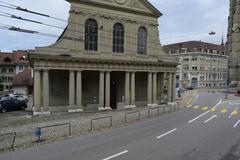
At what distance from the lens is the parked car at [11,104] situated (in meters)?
37.5

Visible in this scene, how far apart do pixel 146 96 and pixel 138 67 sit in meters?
5.85

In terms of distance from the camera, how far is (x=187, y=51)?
4695 inches

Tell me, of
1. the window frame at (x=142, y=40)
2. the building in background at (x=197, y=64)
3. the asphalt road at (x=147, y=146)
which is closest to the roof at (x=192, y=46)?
the building in background at (x=197, y=64)

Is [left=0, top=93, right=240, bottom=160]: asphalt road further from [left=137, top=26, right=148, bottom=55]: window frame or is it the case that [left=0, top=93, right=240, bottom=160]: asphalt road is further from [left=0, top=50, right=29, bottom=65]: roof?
[left=0, top=50, right=29, bottom=65]: roof

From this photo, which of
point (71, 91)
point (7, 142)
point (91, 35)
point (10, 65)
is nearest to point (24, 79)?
point (10, 65)

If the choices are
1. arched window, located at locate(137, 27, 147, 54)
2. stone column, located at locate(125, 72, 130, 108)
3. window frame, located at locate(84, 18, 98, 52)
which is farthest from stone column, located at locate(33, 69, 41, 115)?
arched window, located at locate(137, 27, 147, 54)

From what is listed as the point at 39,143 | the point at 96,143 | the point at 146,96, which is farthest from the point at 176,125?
the point at 146,96

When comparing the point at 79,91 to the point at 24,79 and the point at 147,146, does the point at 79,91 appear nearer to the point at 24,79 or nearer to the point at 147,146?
the point at 147,146

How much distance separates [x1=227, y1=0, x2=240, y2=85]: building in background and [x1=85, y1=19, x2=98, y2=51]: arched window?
79384mm

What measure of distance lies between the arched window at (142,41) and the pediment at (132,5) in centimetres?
257

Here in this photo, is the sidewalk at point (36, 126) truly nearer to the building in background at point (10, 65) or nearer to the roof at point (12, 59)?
the building in background at point (10, 65)

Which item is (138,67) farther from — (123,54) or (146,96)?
(146,96)

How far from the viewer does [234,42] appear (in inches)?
4289

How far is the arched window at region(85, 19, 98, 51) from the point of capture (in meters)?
35.8
